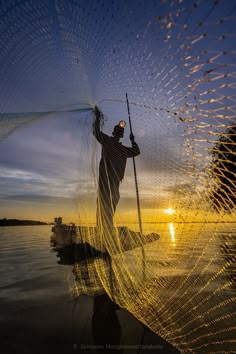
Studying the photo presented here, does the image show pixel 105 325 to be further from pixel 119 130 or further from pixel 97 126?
pixel 119 130

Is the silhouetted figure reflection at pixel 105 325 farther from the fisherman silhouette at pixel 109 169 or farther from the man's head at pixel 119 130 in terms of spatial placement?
the man's head at pixel 119 130

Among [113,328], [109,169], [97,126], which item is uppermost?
[97,126]

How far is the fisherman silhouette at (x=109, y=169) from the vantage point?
19.9ft

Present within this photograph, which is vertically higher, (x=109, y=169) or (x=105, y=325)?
(x=109, y=169)

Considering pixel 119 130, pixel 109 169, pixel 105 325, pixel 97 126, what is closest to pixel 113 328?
pixel 105 325

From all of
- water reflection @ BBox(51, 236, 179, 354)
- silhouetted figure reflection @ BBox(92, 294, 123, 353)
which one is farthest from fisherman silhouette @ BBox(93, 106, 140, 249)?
silhouetted figure reflection @ BBox(92, 294, 123, 353)

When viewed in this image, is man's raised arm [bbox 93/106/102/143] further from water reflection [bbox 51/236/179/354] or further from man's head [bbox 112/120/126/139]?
water reflection [bbox 51/236/179/354]

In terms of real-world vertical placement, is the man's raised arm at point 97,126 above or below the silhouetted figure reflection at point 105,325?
above

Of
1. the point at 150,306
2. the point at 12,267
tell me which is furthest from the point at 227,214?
the point at 12,267

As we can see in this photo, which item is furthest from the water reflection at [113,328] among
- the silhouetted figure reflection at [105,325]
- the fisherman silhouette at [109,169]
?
the fisherman silhouette at [109,169]

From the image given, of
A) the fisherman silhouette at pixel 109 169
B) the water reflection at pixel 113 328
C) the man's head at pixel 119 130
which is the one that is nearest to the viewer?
the water reflection at pixel 113 328

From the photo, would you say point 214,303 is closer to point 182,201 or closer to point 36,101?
point 182,201

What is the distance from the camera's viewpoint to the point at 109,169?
6.36 m

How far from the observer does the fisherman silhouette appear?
606cm
